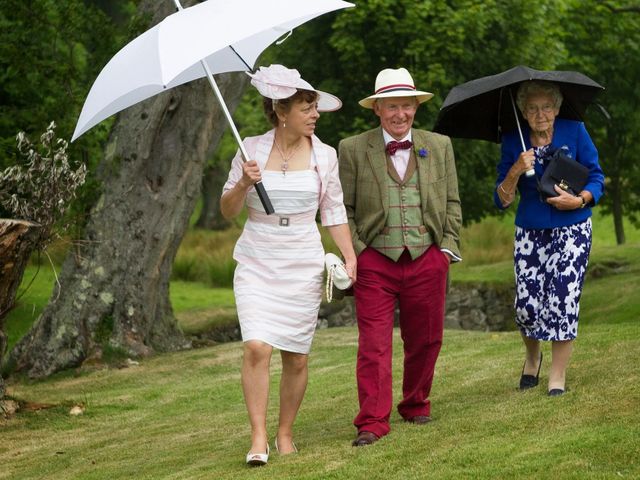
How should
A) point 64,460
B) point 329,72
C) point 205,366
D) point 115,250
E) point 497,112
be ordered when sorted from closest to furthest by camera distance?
point 497,112
point 64,460
point 205,366
point 115,250
point 329,72

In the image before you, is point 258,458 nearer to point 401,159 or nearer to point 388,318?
point 388,318

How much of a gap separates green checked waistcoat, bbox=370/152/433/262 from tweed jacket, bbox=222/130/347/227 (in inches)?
11.7

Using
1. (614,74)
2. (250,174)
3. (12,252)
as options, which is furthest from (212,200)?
(250,174)

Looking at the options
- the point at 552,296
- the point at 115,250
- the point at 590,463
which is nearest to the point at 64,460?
the point at 552,296

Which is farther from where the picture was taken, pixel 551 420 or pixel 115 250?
pixel 115 250

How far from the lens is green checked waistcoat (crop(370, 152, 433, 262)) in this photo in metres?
7.86

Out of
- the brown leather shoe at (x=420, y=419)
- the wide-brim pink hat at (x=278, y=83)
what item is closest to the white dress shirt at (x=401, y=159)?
the wide-brim pink hat at (x=278, y=83)

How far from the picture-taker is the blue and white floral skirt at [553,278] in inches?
331

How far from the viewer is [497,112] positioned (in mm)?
8836

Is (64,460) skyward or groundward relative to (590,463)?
groundward

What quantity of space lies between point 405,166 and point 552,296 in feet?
4.33

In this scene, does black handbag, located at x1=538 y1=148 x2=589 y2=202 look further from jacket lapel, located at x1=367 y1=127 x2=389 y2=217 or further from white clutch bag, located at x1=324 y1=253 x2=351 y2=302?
white clutch bag, located at x1=324 y1=253 x2=351 y2=302

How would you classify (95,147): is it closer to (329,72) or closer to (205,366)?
(205,366)

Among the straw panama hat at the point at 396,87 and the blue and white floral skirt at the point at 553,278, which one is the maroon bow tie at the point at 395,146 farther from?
the blue and white floral skirt at the point at 553,278
